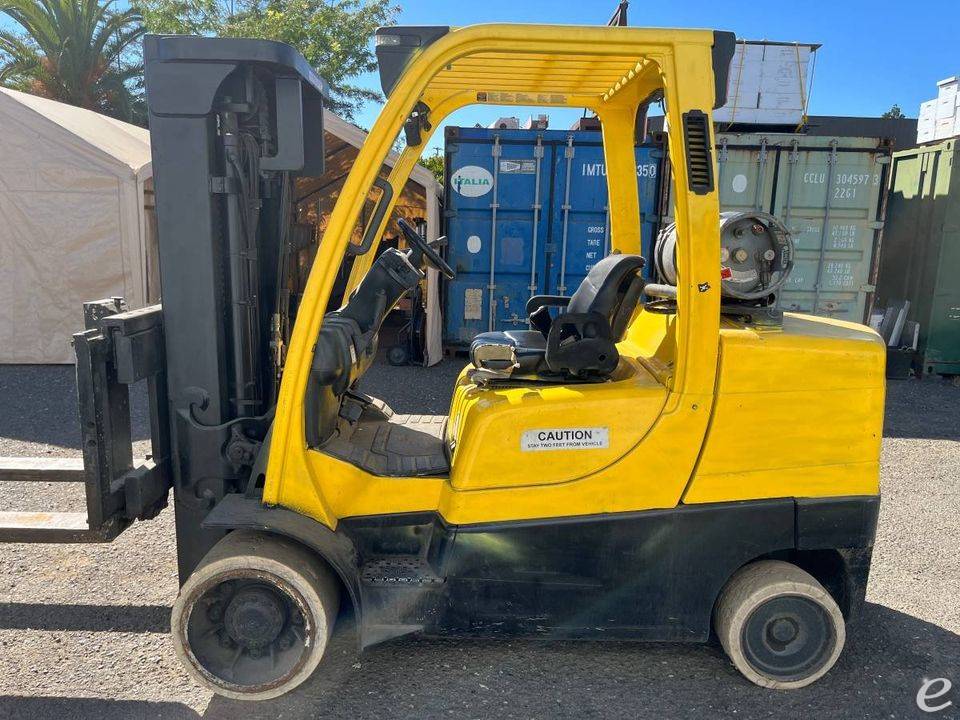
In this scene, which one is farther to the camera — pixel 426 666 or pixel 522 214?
pixel 522 214

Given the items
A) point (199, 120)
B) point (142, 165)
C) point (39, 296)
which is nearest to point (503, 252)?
point (142, 165)

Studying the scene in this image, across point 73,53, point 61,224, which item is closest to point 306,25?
point 73,53

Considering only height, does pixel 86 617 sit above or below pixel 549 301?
below

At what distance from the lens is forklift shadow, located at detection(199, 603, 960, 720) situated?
2.97 m

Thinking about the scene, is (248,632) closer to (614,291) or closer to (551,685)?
(551,685)

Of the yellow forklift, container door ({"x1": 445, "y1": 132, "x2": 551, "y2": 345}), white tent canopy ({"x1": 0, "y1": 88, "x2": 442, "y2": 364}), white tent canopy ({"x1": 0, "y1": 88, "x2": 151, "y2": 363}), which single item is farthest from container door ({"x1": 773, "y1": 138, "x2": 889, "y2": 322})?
white tent canopy ({"x1": 0, "y1": 88, "x2": 151, "y2": 363})

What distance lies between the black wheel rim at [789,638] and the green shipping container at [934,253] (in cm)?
851

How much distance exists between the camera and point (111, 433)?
10.4ft

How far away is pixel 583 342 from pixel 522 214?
6.90 metres

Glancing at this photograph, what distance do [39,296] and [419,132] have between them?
790 cm

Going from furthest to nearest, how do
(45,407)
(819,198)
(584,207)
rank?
(819,198) < (584,207) < (45,407)

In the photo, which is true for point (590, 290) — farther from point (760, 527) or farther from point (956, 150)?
point (956, 150)

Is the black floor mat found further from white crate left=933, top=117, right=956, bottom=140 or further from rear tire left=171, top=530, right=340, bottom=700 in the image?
white crate left=933, top=117, right=956, bottom=140

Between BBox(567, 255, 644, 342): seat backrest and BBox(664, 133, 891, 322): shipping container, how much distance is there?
649 cm
